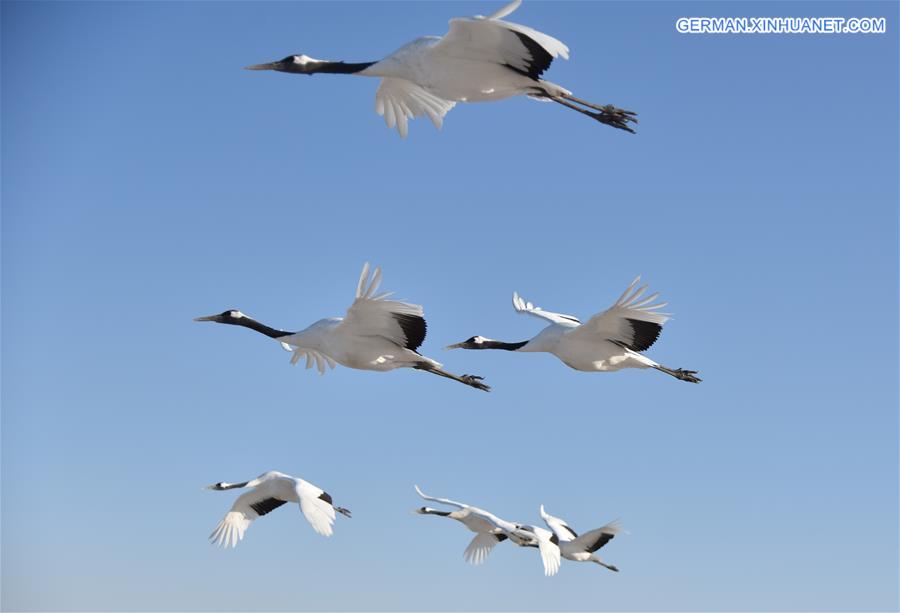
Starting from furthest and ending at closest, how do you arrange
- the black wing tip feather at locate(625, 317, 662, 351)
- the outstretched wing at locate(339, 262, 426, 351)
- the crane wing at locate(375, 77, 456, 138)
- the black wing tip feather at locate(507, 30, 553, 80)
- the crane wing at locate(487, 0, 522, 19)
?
the crane wing at locate(375, 77, 456, 138)
the black wing tip feather at locate(625, 317, 662, 351)
the outstretched wing at locate(339, 262, 426, 351)
the black wing tip feather at locate(507, 30, 553, 80)
the crane wing at locate(487, 0, 522, 19)

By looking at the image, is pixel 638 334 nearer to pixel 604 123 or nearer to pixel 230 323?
pixel 604 123

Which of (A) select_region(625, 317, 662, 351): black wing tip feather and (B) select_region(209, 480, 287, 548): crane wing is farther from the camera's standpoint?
(B) select_region(209, 480, 287, 548): crane wing

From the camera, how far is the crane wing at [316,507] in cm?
2141

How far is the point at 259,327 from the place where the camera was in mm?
22719

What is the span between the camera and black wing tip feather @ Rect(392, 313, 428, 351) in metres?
18.8

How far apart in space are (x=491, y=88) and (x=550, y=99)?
97 centimetres

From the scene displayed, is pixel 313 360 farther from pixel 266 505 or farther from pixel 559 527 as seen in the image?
pixel 559 527

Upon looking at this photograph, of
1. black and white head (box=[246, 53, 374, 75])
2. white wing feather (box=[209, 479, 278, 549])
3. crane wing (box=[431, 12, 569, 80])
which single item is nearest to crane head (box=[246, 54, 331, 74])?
black and white head (box=[246, 53, 374, 75])

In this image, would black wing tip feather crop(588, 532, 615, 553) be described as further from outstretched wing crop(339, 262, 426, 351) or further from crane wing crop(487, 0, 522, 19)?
crane wing crop(487, 0, 522, 19)

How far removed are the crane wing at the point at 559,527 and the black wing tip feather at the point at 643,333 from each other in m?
5.60

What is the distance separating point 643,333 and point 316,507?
6.02 metres

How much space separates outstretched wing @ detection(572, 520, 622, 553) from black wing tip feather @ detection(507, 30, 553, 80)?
8669 mm

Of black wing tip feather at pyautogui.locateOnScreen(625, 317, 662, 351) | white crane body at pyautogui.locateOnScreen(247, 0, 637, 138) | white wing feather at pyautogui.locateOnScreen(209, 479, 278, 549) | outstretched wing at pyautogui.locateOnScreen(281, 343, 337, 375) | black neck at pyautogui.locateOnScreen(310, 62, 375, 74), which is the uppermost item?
black neck at pyautogui.locateOnScreen(310, 62, 375, 74)

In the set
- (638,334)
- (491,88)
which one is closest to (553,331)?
(638,334)
